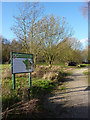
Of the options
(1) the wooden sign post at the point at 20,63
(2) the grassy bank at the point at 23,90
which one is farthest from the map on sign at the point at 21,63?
(2) the grassy bank at the point at 23,90

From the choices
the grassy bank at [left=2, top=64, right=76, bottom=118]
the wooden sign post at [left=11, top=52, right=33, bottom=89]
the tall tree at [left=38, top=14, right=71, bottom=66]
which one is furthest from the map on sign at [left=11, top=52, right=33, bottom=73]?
the tall tree at [left=38, top=14, right=71, bottom=66]

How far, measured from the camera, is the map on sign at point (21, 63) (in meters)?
5.17

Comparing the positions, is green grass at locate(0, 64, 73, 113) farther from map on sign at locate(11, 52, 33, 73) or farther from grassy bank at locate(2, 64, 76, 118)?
map on sign at locate(11, 52, 33, 73)

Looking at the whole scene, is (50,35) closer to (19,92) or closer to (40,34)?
(40,34)

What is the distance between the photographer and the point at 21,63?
18.0ft

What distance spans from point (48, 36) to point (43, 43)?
2.60ft

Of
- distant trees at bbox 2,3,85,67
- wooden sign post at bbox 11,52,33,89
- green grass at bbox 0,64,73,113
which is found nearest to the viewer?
green grass at bbox 0,64,73,113

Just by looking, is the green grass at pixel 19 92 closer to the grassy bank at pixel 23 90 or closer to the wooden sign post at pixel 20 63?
the grassy bank at pixel 23 90

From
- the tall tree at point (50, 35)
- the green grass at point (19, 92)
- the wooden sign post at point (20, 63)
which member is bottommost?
the green grass at point (19, 92)

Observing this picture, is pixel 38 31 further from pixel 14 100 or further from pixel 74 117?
pixel 74 117

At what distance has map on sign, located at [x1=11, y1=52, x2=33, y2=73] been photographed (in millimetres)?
5169

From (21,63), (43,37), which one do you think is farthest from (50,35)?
(21,63)

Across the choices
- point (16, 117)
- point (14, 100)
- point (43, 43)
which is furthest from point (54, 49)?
point (16, 117)

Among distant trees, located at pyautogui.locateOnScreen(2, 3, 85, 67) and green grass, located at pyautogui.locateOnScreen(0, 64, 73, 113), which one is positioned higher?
distant trees, located at pyautogui.locateOnScreen(2, 3, 85, 67)
